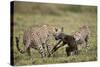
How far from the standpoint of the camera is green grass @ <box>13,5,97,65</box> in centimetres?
228

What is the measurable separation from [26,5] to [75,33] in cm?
71

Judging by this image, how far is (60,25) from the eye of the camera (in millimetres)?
2459

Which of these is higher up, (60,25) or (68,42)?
Answer: (60,25)

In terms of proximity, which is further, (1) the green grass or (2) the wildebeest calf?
(2) the wildebeest calf

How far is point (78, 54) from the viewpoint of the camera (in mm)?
2545

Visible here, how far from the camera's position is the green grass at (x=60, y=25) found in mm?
2277

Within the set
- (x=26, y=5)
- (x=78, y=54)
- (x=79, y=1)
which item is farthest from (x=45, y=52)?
(x=79, y=1)

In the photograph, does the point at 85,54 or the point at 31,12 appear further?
the point at 85,54

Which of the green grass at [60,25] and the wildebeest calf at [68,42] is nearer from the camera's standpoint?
the green grass at [60,25]

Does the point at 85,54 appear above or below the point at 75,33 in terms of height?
below
